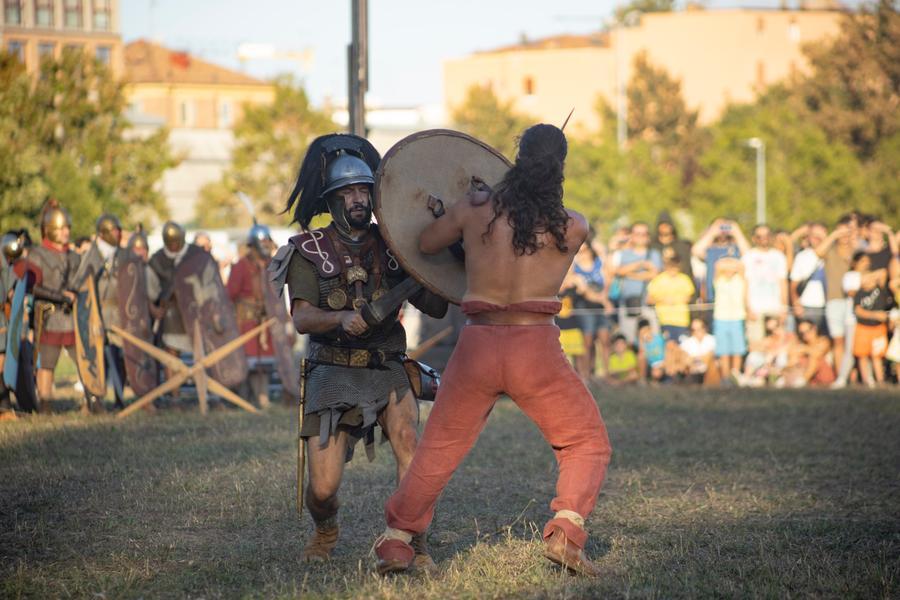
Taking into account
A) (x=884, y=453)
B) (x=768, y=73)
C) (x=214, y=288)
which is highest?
(x=768, y=73)

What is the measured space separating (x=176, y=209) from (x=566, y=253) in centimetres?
5654

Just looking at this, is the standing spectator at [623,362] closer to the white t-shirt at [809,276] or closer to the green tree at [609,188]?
the white t-shirt at [809,276]

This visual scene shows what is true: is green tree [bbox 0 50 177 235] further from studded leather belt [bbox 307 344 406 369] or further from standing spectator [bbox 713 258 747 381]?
studded leather belt [bbox 307 344 406 369]

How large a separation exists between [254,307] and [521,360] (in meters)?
8.44

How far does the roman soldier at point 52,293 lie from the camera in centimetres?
1226

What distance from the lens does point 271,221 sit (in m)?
44.8

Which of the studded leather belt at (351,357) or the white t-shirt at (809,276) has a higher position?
the studded leather belt at (351,357)

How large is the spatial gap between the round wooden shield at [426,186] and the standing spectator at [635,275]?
9727mm

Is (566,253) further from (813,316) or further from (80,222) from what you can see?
(80,222)

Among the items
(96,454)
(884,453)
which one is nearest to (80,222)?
(96,454)

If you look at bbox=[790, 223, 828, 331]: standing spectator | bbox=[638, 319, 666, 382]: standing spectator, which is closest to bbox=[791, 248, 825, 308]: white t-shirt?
bbox=[790, 223, 828, 331]: standing spectator

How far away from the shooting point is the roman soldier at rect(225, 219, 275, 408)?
13.4 m

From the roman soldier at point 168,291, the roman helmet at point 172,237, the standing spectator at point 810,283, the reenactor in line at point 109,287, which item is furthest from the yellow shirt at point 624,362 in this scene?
the reenactor in line at point 109,287

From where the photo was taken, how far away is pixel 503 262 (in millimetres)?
5434
